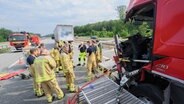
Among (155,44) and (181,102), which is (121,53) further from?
(181,102)

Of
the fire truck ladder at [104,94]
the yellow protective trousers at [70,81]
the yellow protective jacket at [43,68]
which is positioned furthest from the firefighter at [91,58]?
the fire truck ladder at [104,94]

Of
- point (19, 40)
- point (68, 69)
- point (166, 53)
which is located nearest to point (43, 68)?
point (68, 69)

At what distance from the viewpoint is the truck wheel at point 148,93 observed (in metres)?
4.04

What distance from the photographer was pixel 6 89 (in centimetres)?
1010

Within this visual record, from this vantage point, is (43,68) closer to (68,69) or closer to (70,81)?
(68,69)

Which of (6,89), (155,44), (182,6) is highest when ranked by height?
(182,6)

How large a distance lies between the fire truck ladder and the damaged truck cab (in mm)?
244

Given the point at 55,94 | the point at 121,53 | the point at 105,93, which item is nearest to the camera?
the point at 105,93

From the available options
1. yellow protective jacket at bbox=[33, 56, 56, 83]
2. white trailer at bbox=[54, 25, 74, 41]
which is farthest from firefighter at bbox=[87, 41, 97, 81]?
white trailer at bbox=[54, 25, 74, 41]

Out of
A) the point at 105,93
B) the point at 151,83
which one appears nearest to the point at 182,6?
the point at 151,83

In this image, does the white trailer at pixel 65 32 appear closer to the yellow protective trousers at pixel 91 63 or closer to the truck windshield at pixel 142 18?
the yellow protective trousers at pixel 91 63

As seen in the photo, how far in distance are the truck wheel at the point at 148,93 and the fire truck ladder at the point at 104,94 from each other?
13 centimetres

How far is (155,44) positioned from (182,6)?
71 cm

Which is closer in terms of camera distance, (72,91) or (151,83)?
(151,83)
